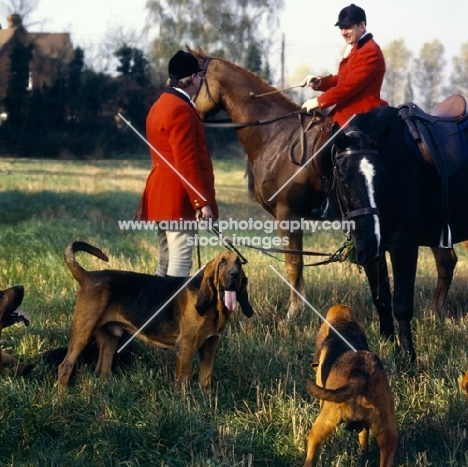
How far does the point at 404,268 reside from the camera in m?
6.47

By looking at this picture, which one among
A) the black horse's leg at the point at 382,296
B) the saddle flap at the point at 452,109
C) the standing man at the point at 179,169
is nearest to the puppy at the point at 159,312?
the standing man at the point at 179,169

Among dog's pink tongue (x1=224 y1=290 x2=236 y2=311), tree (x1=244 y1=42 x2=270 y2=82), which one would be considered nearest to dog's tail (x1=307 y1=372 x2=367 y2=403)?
dog's pink tongue (x1=224 y1=290 x2=236 y2=311)

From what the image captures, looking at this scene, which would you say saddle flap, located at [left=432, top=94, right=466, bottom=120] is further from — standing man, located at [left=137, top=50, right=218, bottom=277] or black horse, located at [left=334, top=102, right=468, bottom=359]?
standing man, located at [left=137, top=50, right=218, bottom=277]

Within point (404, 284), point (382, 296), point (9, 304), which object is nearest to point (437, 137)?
point (404, 284)

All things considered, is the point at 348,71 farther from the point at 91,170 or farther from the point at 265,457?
the point at 91,170

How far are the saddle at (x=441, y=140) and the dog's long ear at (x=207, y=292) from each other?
6.85 ft

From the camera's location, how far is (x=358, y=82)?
7.47m

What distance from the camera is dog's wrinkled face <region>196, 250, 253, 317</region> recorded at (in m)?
5.38

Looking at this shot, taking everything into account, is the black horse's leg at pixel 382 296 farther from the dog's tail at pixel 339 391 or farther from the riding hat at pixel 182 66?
the dog's tail at pixel 339 391

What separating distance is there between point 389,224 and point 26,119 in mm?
36492

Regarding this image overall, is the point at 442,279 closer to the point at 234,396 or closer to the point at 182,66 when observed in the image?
the point at 234,396

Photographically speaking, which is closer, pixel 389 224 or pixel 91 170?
pixel 389 224

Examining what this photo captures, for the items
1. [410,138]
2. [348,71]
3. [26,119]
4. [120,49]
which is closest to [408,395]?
[410,138]

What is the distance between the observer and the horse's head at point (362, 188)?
5.84m
